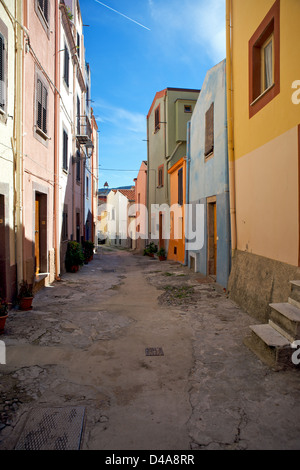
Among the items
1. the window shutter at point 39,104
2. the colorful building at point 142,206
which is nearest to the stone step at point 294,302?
the window shutter at point 39,104

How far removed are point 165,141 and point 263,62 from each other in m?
11.6

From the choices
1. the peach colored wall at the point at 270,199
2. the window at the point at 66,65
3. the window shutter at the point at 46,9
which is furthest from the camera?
the window at the point at 66,65

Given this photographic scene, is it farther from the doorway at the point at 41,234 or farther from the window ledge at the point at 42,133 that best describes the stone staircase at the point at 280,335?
the window ledge at the point at 42,133

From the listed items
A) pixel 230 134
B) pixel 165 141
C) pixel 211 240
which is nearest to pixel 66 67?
pixel 230 134

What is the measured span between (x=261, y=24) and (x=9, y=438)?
7431mm

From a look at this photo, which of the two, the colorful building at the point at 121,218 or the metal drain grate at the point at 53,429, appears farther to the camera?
the colorful building at the point at 121,218

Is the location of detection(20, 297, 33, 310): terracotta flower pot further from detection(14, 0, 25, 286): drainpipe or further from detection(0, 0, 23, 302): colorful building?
detection(14, 0, 25, 286): drainpipe

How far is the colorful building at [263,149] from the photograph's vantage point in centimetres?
490

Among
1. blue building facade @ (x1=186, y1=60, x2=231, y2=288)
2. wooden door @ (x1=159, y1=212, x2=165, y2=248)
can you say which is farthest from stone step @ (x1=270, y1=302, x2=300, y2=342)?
wooden door @ (x1=159, y1=212, x2=165, y2=248)

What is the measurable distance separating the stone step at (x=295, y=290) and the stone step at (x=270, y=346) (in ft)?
1.74

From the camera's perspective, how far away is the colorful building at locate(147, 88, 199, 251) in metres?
17.0

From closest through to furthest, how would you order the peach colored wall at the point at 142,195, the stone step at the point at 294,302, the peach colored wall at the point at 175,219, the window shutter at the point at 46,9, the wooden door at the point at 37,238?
the stone step at the point at 294,302, the window shutter at the point at 46,9, the wooden door at the point at 37,238, the peach colored wall at the point at 175,219, the peach colored wall at the point at 142,195

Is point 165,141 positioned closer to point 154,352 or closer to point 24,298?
point 24,298

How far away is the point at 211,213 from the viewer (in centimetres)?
970
